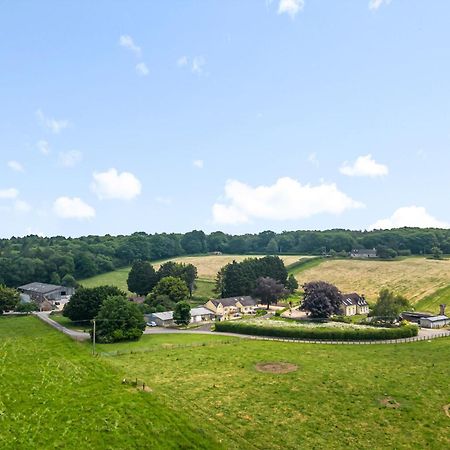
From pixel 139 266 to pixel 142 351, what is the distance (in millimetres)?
63303

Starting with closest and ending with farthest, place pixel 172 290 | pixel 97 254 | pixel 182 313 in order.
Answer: pixel 182 313 → pixel 172 290 → pixel 97 254

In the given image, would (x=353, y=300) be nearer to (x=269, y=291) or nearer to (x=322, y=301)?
(x=322, y=301)

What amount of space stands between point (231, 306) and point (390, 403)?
64.9 meters

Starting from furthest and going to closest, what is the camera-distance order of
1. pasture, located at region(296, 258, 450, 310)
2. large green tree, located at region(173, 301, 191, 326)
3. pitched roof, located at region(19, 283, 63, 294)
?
pitched roof, located at region(19, 283, 63, 294) → pasture, located at region(296, 258, 450, 310) → large green tree, located at region(173, 301, 191, 326)

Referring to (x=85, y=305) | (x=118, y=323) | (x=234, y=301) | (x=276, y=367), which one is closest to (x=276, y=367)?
(x=276, y=367)

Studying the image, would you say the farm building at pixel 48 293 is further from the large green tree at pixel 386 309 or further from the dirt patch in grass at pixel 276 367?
the large green tree at pixel 386 309

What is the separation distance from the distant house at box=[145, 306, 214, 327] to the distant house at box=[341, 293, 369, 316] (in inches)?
1188

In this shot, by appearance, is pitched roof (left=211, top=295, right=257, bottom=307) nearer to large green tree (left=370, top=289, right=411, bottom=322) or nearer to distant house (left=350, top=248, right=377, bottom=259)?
large green tree (left=370, top=289, right=411, bottom=322)

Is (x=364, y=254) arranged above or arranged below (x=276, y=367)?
above

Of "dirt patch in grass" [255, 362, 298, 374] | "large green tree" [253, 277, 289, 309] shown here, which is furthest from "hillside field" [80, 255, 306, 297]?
"dirt patch in grass" [255, 362, 298, 374]

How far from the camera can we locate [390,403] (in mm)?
41438

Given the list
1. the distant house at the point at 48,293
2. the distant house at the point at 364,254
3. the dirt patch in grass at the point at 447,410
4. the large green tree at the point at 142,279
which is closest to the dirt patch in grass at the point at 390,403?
the dirt patch in grass at the point at 447,410

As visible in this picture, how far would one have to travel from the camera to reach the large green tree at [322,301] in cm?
9088

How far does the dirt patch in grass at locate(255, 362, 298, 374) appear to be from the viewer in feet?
173
